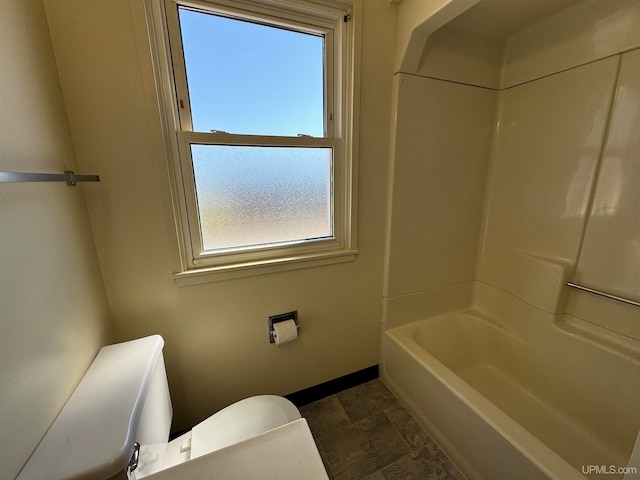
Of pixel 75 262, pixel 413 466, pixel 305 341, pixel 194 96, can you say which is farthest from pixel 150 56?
pixel 413 466

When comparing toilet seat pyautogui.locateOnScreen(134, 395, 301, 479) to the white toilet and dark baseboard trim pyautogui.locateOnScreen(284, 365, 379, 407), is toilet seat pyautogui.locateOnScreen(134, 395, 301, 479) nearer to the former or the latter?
the white toilet

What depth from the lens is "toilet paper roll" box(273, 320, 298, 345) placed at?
4.43ft

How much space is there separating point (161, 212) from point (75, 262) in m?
0.33

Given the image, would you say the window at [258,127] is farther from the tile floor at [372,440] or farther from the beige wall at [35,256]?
Answer: the tile floor at [372,440]

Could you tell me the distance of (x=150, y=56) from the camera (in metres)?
0.97

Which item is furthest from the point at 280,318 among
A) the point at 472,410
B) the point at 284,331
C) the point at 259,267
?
the point at 472,410

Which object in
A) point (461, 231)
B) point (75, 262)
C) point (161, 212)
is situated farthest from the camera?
point (461, 231)

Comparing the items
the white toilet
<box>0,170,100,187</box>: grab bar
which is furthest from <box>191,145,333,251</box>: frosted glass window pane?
the white toilet

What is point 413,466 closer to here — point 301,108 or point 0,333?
point 0,333

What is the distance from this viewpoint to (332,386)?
169 centimetres

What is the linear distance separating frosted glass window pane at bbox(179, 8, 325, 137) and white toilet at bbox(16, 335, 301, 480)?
3.28ft

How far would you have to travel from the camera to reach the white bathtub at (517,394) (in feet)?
3.41

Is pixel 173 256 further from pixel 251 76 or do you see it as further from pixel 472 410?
pixel 472 410

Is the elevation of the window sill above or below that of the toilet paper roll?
above
